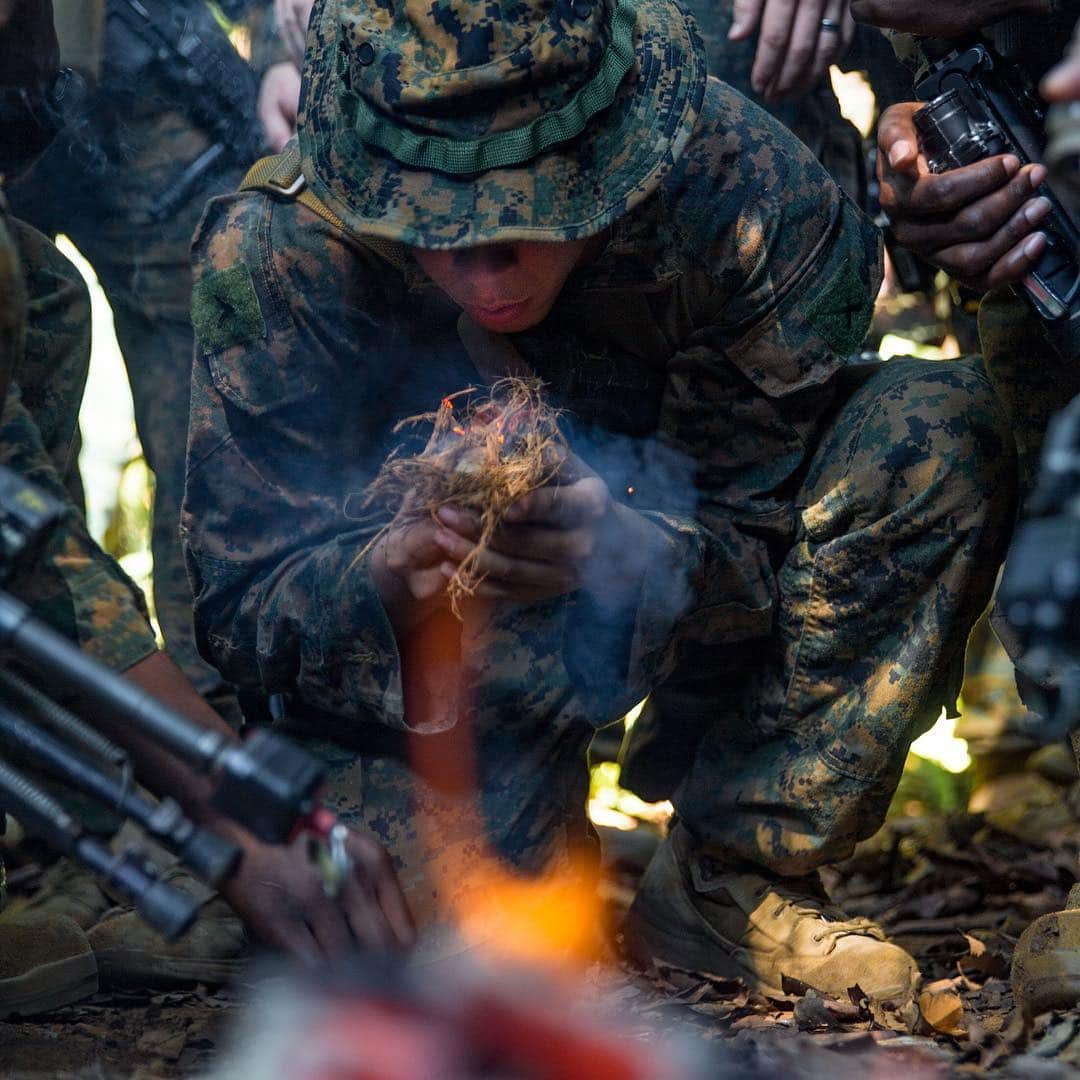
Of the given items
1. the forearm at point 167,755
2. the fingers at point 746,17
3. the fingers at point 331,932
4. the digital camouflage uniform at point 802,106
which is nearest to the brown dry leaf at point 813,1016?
the fingers at point 331,932

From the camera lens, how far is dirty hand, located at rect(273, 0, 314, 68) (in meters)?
4.49

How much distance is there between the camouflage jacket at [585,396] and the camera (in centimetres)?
338

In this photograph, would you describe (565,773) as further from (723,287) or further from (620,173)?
(620,173)

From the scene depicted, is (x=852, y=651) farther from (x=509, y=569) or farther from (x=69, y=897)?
Result: (x=69, y=897)

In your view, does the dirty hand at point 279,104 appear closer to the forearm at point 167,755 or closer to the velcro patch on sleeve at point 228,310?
the velcro patch on sleeve at point 228,310

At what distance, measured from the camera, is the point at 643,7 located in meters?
3.37

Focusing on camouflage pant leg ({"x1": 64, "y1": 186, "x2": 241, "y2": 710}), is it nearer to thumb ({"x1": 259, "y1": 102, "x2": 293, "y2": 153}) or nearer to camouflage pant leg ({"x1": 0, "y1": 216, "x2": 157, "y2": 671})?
thumb ({"x1": 259, "y1": 102, "x2": 293, "y2": 153})

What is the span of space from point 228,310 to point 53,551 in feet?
2.17

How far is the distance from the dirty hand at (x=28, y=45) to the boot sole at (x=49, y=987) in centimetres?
203

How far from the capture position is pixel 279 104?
14.9 feet

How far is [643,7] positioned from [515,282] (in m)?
0.76

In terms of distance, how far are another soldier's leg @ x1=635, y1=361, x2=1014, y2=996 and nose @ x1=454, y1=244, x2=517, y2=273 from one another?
3.23 ft

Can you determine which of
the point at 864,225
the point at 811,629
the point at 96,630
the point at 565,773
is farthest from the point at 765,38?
the point at 96,630

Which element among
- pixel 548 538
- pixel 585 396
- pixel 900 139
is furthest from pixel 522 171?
pixel 900 139
